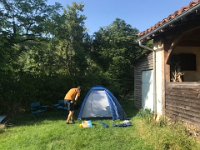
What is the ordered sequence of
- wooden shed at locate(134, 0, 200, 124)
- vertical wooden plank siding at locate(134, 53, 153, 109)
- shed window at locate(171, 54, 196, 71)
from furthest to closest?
vertical wooden plank siding at locate(134, 53, 153, 109)
shed window at locate(171, 54, 196, 71)
wooden shed at locate(134, 0, 200, 124)

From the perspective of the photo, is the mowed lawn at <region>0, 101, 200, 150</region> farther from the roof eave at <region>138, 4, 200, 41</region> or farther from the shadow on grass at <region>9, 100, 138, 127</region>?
the roof eave at <region>138, 4, 200, 41</region>

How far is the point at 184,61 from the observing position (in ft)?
33.8

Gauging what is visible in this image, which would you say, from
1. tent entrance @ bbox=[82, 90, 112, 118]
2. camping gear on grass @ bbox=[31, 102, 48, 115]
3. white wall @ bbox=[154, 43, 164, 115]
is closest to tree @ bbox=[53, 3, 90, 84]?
camping gear on grass @ bbox=[31, 102, 48, 115]

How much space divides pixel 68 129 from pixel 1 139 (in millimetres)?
2128

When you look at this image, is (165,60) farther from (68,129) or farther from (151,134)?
(68,129)

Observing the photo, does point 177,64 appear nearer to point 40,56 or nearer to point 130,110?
point 130,110

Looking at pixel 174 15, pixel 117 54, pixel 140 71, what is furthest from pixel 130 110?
pixel 117 54

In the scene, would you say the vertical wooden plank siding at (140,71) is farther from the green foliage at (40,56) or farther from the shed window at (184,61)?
the green foliage at (40,56)

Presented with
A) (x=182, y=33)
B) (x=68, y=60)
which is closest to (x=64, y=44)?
(x=68, y=60)

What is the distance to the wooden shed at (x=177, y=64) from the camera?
716cm

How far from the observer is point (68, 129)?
356 inches

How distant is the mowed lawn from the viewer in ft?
21.6

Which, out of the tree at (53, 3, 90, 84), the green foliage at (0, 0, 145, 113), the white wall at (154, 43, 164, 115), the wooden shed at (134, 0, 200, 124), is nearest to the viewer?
the wooden shed at (134, 0, 200, 124)

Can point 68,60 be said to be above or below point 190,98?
above
